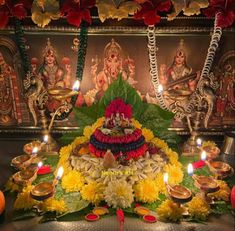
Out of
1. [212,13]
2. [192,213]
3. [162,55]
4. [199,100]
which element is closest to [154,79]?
[162,55]

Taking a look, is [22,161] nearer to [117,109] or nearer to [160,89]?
[117,109]

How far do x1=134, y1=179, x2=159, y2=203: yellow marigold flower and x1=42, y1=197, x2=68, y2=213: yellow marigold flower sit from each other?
16.1 inches

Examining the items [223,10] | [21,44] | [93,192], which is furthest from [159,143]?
[21,44]

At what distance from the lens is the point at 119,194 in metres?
1.88

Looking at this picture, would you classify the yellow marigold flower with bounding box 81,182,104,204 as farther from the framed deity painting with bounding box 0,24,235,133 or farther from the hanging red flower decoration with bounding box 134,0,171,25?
the hanging red flower decoration with bounding box 134,0,171,25

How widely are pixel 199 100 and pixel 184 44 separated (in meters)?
0.43

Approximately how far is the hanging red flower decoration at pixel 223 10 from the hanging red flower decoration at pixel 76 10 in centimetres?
82

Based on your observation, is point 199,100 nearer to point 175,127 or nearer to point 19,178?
point 175,127

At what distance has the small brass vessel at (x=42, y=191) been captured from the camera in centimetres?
179

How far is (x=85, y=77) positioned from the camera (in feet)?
8.68

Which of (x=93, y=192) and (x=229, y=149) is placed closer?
(x=93, y=192)

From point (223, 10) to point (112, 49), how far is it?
81 centimetres

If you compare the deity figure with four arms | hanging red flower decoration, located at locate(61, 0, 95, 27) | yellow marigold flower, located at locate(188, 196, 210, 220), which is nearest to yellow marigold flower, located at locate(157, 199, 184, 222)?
yellow marigold flower, located at locate(188, 196, 210, 220)

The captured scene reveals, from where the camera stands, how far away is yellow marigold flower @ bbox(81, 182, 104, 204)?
1929 mm
